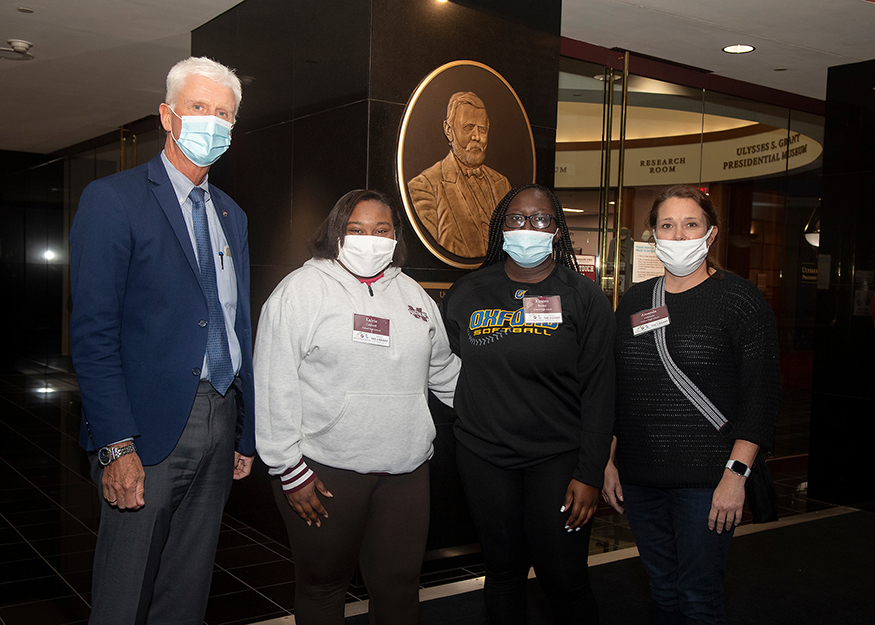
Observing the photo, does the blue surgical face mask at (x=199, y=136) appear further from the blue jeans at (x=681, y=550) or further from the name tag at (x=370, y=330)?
the blue jeans at (x=681, y=550)

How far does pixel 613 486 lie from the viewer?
2.32 meters

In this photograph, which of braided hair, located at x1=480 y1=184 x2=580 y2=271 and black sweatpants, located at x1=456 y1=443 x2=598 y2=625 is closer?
black sweatpants, located at x1=456 y1=443 x2=598 y2=625

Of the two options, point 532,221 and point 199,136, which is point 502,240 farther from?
point 199,136

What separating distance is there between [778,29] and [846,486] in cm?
323

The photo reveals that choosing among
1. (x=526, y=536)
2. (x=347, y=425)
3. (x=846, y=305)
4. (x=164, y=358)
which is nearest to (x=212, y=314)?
(x=164, y=358)

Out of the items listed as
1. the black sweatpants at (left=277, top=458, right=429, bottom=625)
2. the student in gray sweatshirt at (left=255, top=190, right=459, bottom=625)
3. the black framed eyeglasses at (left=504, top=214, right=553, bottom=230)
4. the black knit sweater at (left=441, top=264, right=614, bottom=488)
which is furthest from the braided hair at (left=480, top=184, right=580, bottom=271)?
the black sweatpants at (left=277, top=458, right=429, bottom=625)

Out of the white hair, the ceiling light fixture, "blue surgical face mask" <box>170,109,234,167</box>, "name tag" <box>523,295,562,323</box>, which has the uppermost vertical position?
the ceiling light fixture

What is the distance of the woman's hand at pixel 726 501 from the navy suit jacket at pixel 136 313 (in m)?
1.47

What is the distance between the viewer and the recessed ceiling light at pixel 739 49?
502 centimetres

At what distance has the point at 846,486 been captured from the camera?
5.23m

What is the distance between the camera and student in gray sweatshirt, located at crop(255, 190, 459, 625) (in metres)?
2.04

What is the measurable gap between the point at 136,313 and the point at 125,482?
42 centimetres

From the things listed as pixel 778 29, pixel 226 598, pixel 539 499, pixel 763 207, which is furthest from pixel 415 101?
pixel 763 207

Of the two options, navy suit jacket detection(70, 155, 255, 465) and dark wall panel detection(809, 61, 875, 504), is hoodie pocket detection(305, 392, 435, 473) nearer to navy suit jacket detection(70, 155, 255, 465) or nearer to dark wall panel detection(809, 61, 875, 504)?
navy suit jacket detection(70, 155, 255, 465)
